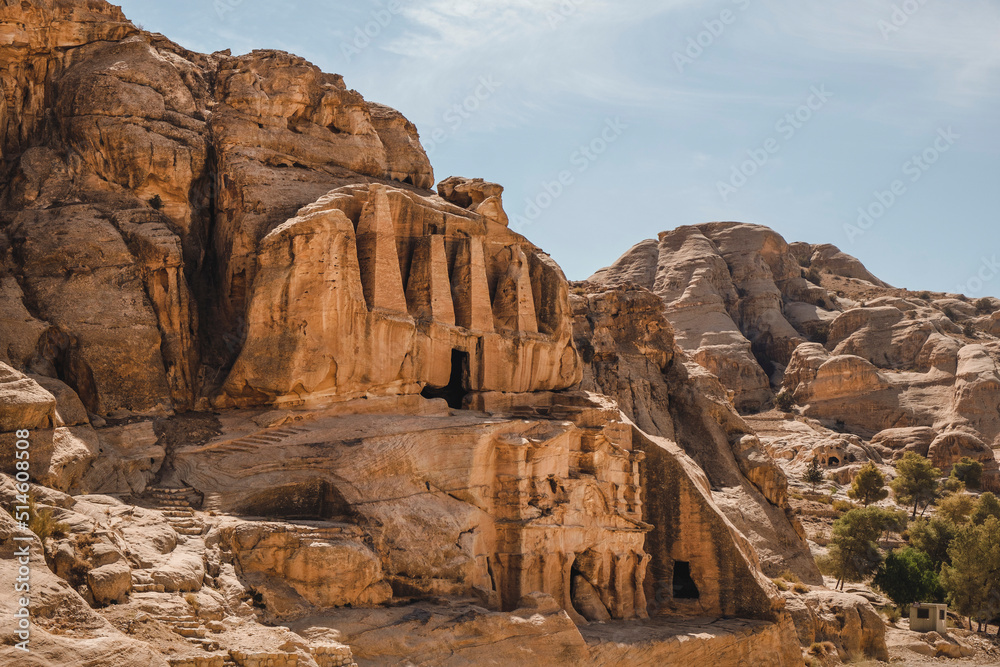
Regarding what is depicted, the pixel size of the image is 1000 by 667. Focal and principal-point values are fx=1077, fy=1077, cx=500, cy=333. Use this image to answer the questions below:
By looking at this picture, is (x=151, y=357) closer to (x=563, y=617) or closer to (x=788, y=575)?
(x=563, y=617)

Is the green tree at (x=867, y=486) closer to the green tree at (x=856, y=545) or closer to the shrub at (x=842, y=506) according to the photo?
the shrub at (x=842, y=506)

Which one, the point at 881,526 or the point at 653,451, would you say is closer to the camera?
the point at 653,451

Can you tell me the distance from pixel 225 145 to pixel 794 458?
48815mm

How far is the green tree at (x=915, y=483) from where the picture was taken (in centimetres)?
6581

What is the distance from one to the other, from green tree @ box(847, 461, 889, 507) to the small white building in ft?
52.0

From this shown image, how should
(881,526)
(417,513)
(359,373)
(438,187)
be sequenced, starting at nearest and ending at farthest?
1. (417,513)
2. (359,373)
3. (438,187)
4. (881,526)

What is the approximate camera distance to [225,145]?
34812 millimetres

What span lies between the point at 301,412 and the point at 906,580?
33.5 m

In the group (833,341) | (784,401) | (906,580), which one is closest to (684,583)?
(906,580)

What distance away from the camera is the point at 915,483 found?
66250 millimetres

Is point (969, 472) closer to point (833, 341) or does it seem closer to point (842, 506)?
point (842, 506)

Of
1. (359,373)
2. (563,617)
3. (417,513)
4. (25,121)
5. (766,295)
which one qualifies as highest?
(766,295)

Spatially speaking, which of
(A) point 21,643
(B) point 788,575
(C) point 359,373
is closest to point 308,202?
(C) point 359,373

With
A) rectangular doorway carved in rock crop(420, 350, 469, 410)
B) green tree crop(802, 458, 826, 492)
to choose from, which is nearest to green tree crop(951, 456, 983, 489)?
green tree crop(802, 458, 826, 492)
